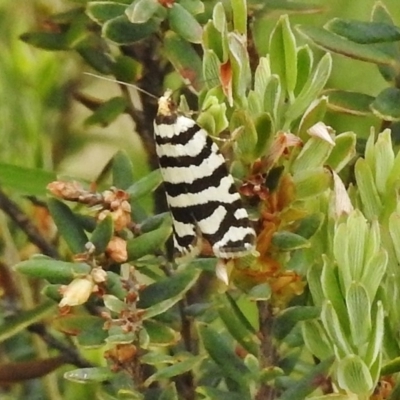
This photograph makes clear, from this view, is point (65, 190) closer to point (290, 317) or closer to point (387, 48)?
point (290, 317)

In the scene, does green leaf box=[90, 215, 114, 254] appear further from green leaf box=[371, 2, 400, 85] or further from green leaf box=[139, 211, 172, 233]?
green leaf box=[371, 2, 400, 85]

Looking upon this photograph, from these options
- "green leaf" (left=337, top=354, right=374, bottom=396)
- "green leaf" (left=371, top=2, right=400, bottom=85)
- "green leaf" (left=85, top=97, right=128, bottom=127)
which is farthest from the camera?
"green leaf" (left=85, top=97, right=128, bottom=127)

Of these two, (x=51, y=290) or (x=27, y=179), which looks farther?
(x=27, y=179)

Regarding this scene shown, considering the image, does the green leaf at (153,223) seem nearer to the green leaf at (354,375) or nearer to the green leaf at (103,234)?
the green leaf at (103,234)

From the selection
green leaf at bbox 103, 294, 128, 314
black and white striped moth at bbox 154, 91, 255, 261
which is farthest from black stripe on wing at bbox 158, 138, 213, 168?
green leaf at bbox 103, 294, 128, 314

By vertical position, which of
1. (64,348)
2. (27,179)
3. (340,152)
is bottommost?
(64,348)

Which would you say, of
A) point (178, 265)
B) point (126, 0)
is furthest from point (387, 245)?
point (126, 0)

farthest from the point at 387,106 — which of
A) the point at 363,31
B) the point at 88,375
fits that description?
the point at 88,375
